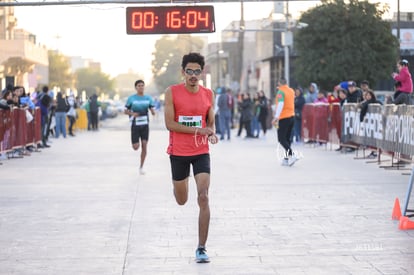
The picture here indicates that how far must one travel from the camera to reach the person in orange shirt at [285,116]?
18.6 meters

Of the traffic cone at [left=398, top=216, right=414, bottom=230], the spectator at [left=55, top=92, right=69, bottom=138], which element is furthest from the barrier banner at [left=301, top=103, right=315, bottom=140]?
the traffic cone at [left=398, top=216, right=414, bottom=230]

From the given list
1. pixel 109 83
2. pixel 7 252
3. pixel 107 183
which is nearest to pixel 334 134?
pixel 107 183

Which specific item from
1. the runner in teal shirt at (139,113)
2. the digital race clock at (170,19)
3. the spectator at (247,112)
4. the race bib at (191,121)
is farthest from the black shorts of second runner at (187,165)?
the spectator at (247,112)

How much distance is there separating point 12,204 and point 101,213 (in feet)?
5.35

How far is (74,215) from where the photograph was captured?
11062 millimetres

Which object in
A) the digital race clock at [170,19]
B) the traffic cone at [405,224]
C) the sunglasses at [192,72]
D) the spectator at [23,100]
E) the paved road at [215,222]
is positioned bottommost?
the paved road at [215,222]

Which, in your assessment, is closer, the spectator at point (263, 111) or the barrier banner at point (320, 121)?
the barrier banner at point (320, 121)

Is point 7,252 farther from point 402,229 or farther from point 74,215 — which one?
point 402,229

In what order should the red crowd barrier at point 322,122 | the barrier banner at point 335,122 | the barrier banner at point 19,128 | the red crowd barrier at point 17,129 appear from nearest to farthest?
the red crowd barrier at point 17,129
the barrier banner at point 19,128
the barrier banner at point 335,122
the red crowd barrier at point 322,122

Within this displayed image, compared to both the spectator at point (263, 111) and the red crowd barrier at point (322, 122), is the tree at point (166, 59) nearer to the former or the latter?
the spectator at point (263, 111)

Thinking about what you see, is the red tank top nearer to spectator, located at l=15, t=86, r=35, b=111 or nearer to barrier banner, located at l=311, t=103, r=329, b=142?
spectator, located at l=15, t=86, r=35, b=111

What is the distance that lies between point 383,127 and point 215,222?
882 centimetres

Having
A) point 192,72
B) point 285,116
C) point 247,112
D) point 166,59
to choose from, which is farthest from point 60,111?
point 166,59

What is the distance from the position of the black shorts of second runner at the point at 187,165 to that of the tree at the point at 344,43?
42.8m
